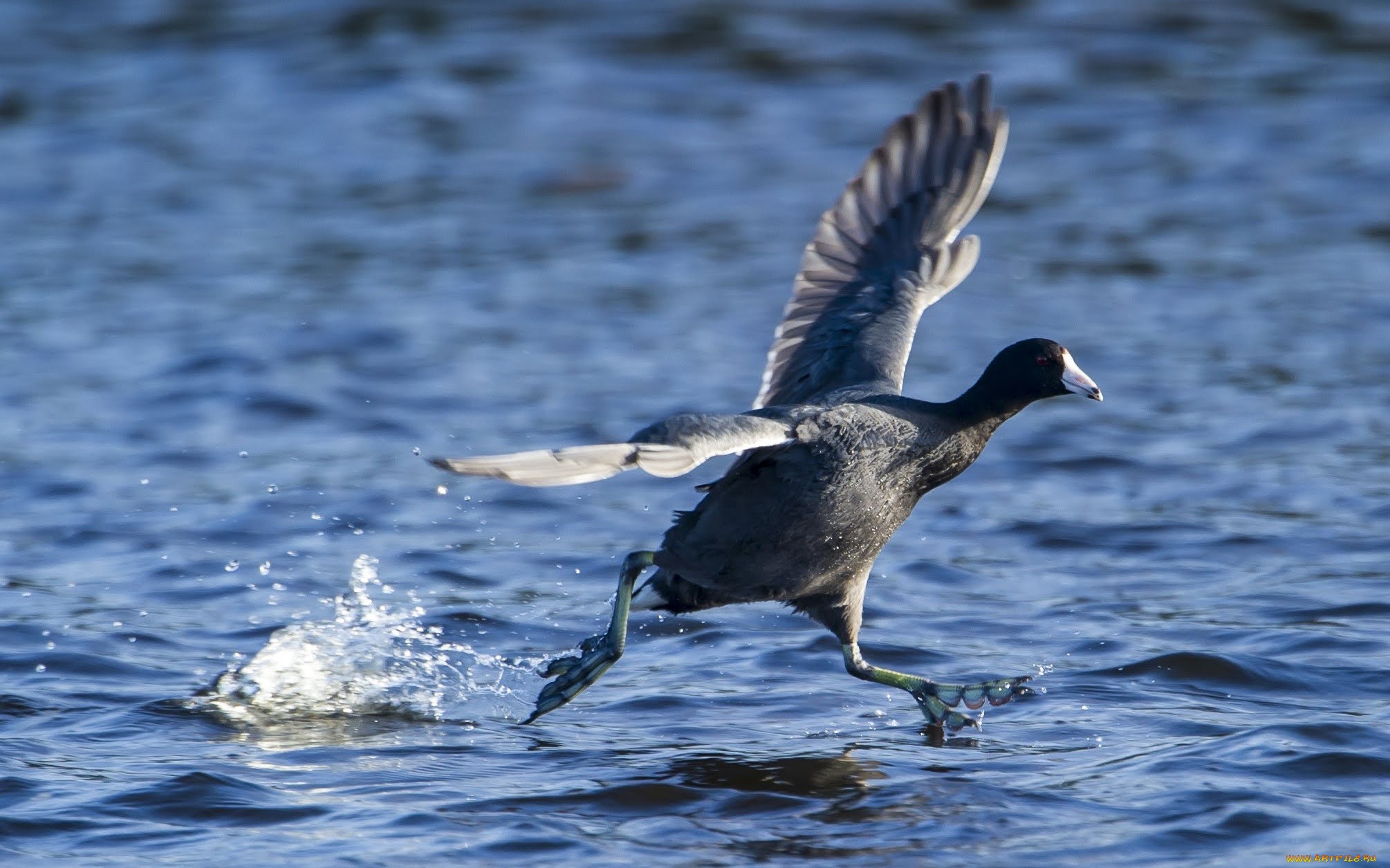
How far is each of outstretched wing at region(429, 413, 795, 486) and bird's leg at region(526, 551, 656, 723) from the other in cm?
97

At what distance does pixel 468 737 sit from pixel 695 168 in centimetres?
750

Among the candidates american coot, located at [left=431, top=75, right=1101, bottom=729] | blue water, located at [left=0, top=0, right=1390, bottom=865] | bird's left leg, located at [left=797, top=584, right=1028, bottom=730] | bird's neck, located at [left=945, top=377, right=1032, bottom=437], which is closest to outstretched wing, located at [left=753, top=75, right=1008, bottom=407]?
american coot, located at [left=431, top=75, right=1101, bottom=729]

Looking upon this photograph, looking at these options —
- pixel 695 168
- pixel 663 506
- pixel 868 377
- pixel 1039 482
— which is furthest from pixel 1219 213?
pixel 868 377

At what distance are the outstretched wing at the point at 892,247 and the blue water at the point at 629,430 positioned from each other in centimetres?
100

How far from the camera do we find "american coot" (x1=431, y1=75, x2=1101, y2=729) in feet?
16.9

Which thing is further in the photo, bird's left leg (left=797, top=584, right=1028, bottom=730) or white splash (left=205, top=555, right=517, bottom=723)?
white splash (left=205, top=555, right=517, bottom=723)

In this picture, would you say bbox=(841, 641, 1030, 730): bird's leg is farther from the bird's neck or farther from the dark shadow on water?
the bird's neck

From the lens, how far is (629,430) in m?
8.18

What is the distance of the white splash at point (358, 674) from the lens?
5.64 metres

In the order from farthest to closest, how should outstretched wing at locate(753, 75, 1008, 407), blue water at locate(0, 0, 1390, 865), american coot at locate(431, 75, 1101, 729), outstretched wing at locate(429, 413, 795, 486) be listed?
1. outstretched wing at locate(753, 75, 1008, 407)
2. american coot at locate(431, 75, 1101, 729)
3. blue water at locate(0, 0, 1390, 865)
4. outstretched wing at locate(429, 413, 795, 486)

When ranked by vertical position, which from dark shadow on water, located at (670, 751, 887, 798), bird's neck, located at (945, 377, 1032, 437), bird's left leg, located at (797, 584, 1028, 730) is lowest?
dark shadow on water, located at (670, 751, 887, 798)

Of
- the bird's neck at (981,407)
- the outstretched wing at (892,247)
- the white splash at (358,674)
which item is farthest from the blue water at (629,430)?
the outstretched wing at (892,247)

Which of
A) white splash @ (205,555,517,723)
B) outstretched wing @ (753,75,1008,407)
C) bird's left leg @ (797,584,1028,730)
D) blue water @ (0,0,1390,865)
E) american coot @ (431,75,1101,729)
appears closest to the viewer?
blue water @ (0,0,1390,865)

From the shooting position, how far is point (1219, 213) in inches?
448
